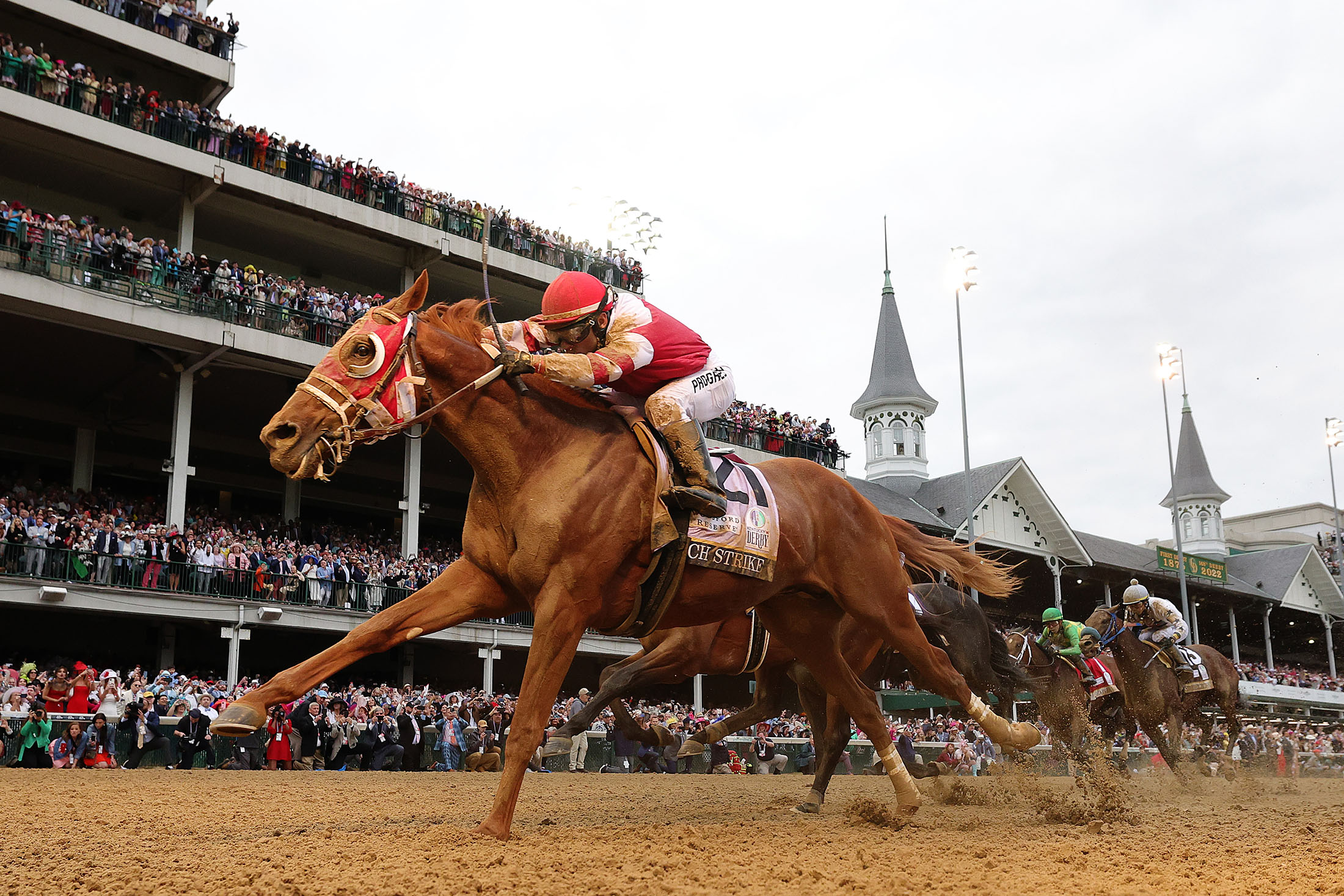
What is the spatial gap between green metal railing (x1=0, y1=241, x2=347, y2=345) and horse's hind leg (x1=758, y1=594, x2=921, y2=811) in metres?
19.1

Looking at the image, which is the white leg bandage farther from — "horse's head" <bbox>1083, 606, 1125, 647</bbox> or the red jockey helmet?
"horse's head" <bbox>1083, 606, 1125, 647</bbox>

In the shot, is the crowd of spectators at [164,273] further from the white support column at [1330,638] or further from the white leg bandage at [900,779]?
the white support column at [1330,638]

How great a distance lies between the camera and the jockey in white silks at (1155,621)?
1370 cm

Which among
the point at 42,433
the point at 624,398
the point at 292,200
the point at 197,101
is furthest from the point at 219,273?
the point at 624,398

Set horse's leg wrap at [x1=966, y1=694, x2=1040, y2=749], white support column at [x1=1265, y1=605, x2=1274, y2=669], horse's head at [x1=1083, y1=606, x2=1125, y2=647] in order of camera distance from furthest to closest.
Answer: white support column at [x1=1265, y1=605, x2=1274, y2=669]
horse's head at [x1=1083, y1=606, x2=1125, y2=647]
horse's leg wrap at [x1=966, y1=694, x2=1040, y2=749]

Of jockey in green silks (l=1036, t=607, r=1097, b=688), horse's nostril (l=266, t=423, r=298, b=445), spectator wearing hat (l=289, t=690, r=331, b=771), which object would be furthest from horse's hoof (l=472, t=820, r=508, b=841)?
spectator wearing hat (l=289, t=690, r=331, b=771)

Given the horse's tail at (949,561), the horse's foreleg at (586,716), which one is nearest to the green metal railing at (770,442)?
the horse's foreleg at (586,716)

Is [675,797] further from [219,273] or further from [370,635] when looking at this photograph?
[219,273]

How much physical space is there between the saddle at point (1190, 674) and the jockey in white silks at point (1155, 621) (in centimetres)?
5

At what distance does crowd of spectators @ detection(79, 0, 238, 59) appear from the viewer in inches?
957

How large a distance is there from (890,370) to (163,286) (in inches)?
1613

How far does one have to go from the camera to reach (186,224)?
2470 centimetres

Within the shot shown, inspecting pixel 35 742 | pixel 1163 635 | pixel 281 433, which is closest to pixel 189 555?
pixel 35 742

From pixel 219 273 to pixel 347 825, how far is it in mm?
19830
